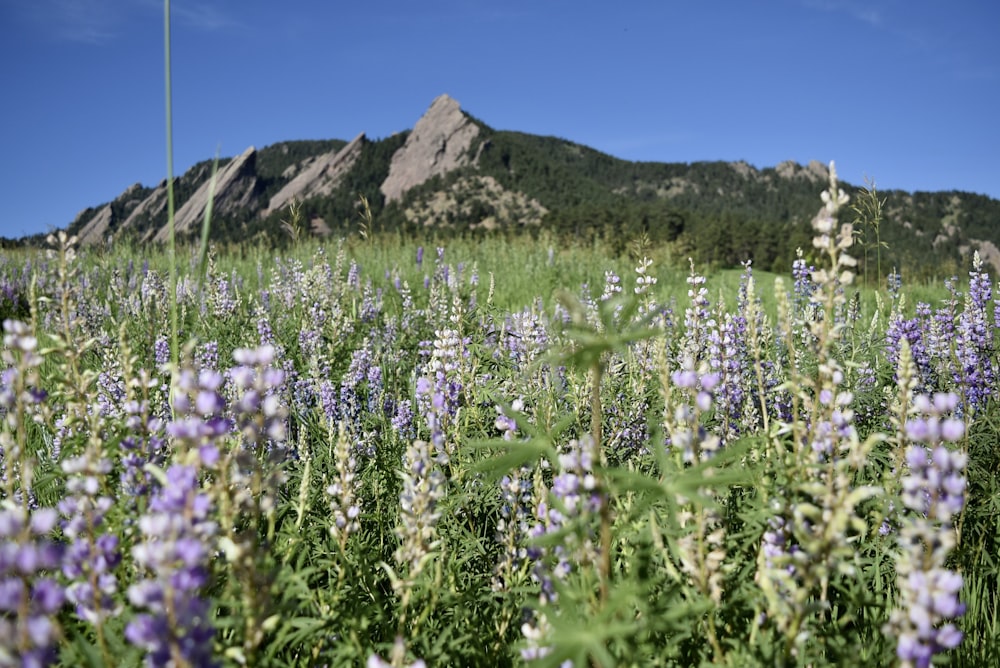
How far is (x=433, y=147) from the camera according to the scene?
100 meters

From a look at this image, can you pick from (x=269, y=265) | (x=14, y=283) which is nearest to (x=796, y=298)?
(x=269, y=265)

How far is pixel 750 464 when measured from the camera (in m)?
2.32

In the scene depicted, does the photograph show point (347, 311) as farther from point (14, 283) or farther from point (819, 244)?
point (14, 283)

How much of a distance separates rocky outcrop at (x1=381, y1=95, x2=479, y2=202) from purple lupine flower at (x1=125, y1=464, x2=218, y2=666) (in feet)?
312

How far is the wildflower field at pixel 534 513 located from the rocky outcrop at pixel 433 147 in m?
93.3

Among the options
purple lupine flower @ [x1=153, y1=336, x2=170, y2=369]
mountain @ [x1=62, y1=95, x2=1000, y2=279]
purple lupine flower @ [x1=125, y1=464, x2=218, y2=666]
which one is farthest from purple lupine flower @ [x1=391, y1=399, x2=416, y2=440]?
mountain @ [x1=62, y1=95, x2=1000, y2=279]

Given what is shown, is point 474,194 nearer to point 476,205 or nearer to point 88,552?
point 476,205

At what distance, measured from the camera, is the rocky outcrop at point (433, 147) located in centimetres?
9656

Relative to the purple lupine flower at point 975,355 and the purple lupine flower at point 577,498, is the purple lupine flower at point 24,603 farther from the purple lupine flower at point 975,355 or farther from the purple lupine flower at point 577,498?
the purple lupine flower at point 975,355

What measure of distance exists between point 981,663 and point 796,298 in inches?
141

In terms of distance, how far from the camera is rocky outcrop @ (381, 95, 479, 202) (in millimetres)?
96562

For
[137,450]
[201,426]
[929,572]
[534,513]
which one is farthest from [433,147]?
[929,572]

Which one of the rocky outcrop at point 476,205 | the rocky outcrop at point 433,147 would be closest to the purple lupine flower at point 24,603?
the rocky outcrop at point 476,205

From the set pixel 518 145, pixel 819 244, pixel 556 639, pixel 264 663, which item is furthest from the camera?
pixel 518 145
